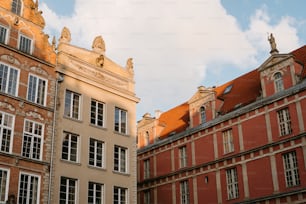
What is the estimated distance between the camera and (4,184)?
23953 mm

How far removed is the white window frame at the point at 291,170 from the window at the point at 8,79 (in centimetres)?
1917

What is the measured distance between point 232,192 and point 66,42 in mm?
17112

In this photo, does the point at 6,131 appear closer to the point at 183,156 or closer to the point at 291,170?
the point at 291,170

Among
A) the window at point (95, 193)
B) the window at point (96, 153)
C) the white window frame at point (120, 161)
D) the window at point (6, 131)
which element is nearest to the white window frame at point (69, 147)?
the window at point (96, 153)

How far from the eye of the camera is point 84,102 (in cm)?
3027

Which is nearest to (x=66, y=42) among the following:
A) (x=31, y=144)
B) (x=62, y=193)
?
(x=31, y=144)

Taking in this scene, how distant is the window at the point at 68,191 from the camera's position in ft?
88.8

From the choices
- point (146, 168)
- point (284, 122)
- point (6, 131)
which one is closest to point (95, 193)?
point (6, 131)

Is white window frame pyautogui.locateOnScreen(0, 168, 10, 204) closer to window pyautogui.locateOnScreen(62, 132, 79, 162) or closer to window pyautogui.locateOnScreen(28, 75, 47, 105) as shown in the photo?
window pyautogui.locateOnScreen(62, 132, 79, 162)

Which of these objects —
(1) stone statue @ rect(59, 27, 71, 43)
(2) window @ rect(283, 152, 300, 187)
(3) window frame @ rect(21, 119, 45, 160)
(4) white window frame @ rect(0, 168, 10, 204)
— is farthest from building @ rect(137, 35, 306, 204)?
(4) white window frame @ rect(0, 168, 10, 204)

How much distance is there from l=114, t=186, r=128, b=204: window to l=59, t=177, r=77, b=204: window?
3.42m

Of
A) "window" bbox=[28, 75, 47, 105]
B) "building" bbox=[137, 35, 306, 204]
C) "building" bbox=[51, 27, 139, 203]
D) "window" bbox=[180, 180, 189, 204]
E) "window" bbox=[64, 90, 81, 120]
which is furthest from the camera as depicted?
"window" bbox=[180, 180, 189, 204]

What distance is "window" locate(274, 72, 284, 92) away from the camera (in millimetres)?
34438

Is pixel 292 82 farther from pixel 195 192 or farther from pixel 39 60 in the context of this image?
pixel 39 60
